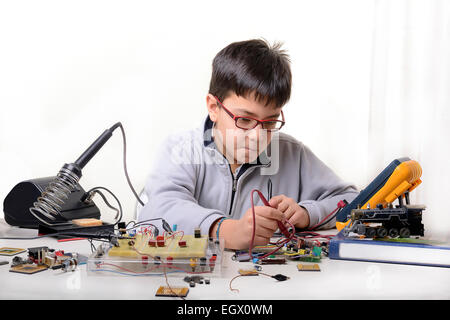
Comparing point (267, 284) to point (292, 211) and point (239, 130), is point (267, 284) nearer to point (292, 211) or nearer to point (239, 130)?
point (292, 211)

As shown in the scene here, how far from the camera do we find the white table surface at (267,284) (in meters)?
0.73

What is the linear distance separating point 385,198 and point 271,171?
478 mm

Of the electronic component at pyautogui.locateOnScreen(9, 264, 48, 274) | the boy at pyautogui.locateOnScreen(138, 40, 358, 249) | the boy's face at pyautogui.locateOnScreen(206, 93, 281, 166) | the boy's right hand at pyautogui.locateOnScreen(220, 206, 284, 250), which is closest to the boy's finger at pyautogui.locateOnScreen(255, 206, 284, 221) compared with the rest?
the boy's right hand at pyautogui.locateOnScreen(220, 206, 284, 250)

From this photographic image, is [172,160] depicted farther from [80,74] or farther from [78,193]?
[80,74]

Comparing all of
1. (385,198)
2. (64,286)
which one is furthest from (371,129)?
(64,286)

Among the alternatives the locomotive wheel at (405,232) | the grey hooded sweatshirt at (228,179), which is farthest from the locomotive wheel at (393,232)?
the grey hooded sweatshirt at (228,179)

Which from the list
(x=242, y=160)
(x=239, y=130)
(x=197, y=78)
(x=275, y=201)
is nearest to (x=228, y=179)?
(x=242, y=160)

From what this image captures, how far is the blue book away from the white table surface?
18mm

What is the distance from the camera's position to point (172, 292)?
0.72 m

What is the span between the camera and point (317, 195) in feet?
4.81

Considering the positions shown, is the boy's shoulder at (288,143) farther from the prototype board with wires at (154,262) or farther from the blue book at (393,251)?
the prototype board with wires at (154,262)

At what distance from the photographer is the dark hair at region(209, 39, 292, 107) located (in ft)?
4.15

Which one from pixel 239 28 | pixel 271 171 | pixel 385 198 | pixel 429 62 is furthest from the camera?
pixel 239 28

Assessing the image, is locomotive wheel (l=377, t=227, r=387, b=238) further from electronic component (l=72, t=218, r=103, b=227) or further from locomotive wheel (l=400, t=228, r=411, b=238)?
electronic component (l=72, t=218, r=103, b=227)
